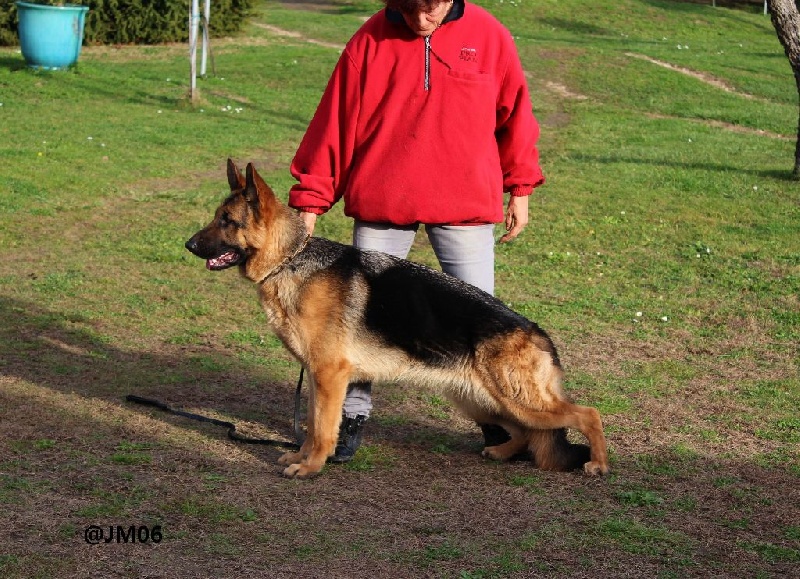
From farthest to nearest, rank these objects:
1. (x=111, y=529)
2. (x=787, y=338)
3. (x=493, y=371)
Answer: (x=787, y=338) → (x=493, y=371) → (x=111, y=529)

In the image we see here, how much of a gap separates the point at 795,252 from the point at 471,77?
20.8ft

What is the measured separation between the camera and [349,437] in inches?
217

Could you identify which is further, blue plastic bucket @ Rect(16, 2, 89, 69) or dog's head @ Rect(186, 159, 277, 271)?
blue plastic bucket @ Rect(16, 2, 89, 69)

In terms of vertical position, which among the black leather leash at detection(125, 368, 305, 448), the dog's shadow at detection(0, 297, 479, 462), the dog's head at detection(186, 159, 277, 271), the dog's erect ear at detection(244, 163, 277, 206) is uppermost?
the dog's erect ear at detection(244, 163, 277, 206)

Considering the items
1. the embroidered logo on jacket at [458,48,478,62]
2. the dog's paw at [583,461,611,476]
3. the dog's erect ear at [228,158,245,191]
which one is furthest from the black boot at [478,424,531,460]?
the embroidered logo on jacket at [458,48,478,62]

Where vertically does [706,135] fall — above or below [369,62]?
below

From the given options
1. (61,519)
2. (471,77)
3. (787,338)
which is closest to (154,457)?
(61,519)

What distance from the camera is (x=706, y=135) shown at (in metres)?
17.8

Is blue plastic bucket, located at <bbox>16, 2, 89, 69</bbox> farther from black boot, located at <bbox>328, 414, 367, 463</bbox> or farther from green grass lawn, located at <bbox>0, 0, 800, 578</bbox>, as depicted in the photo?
black boot, located at <bbox>328, 414, 367, 463</bbox>

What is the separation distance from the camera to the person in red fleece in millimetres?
5129

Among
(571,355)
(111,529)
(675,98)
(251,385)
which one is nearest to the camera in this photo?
(111,529)

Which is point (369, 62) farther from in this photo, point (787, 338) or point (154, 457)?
point (787, 338)

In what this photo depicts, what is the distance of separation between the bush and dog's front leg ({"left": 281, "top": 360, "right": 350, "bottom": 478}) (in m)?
19.6

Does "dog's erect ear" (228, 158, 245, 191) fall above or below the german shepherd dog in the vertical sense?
above
